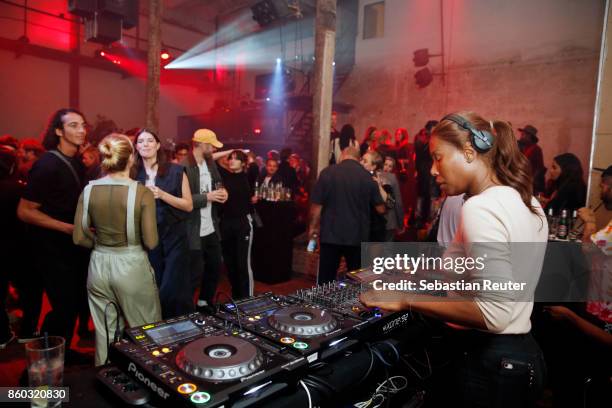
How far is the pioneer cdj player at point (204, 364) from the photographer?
3.09 feet

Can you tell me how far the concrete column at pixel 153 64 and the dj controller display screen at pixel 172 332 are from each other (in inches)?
168

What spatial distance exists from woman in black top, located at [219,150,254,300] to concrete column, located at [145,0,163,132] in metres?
1.69

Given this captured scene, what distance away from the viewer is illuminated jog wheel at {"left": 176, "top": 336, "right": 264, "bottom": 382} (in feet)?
3.25

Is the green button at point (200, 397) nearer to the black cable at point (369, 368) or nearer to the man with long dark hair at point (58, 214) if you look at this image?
the black cable at point (369, 368)

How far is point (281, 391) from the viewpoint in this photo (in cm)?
107

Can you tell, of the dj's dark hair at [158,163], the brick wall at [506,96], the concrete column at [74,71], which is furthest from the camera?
the concrete column at [74,71]

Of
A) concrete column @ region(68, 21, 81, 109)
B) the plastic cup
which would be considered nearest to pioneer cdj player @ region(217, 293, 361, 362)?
the plastic cup

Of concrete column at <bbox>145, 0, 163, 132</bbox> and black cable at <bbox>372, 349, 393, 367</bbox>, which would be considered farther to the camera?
concrete column at <bbox>145, 0, 163, 132</bbox>

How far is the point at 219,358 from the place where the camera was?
1045 mm

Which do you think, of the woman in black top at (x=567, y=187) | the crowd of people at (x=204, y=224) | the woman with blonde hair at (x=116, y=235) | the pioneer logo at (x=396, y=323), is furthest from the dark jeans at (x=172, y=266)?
the woman in black top at (x=567, y=187)

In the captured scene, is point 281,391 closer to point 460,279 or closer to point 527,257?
point 460,279

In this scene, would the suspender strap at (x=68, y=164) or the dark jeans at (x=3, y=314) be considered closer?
the suspender strap at (x=68, y=164)

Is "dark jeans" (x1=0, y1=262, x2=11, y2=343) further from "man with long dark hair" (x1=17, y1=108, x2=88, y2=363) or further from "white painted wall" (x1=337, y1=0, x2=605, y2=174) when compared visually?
"white painted wall" (x1=337, y1=0, x2=605, y2=174)

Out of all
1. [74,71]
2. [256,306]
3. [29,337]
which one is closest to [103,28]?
[29,337]
